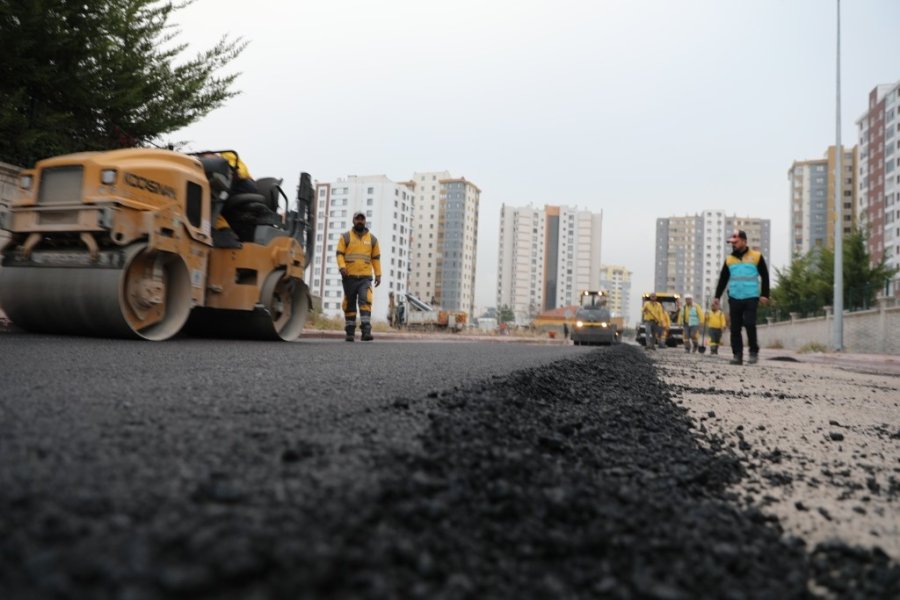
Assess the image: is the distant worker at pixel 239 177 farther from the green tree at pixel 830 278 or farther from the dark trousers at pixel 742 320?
the green tree at pixel 830 278

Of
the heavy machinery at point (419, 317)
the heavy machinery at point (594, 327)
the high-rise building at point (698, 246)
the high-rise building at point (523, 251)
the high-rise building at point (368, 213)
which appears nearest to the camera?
the heavy machinery at point (594, 327)

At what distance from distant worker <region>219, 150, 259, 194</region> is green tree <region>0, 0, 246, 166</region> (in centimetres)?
306

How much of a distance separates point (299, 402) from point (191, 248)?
14.7 feet

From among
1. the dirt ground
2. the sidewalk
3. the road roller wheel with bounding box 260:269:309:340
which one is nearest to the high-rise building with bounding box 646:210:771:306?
the sidewalk

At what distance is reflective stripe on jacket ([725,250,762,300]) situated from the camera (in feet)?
26.9

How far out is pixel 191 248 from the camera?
6133mm

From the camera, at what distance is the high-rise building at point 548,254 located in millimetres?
112562

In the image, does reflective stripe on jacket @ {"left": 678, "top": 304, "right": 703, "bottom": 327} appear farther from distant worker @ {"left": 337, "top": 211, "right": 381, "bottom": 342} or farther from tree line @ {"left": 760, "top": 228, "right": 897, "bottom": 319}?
distant worker @ {"left": 337, "top": 211, "right": 381, "bottom": 342}

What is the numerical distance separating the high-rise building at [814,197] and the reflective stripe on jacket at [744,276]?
3771 inches

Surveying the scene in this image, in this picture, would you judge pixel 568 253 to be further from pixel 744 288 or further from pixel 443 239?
pixel 744 288

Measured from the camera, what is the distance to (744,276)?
8.27 m

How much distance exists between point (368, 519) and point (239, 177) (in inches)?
264

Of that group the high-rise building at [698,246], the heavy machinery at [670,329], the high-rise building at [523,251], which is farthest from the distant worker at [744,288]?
the high-rise building at [698,246]

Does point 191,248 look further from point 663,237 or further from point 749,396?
point 663,237
